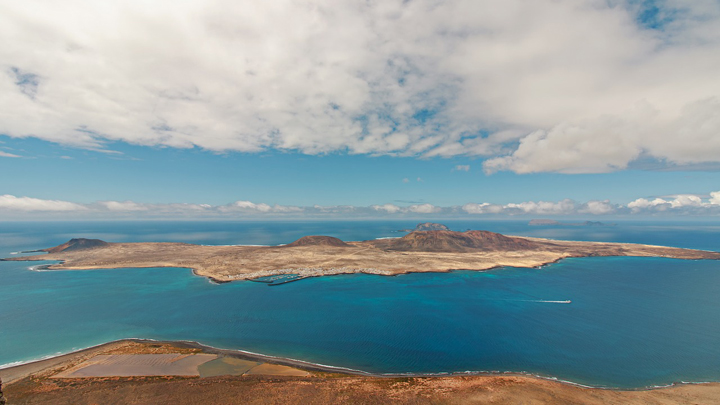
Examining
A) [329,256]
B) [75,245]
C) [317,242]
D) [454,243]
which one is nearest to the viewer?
[329,256]

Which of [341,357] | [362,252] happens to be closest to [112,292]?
[341,357]

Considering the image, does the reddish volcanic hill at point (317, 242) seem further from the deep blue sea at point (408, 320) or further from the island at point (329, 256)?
the deep blue sea at point (408, 320)

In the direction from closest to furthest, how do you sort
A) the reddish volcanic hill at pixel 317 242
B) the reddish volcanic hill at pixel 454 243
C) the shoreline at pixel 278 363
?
the shoreline at pixel 278 363
the reddish volcanic hill at pixel 454 243
the reddish volcanic hill at pixel 317 242

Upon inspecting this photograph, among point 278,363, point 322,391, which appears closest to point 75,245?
point 278,363

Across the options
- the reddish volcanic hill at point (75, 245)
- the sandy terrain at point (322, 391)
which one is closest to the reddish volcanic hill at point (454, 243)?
the sandy terrain at point (322, 391)

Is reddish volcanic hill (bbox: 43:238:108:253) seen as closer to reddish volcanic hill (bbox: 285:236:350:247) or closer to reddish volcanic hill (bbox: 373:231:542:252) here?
reddish volcanic hill (bbox: 285:236:350:247)

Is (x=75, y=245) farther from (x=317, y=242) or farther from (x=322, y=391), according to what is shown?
(x=322, y=391)
